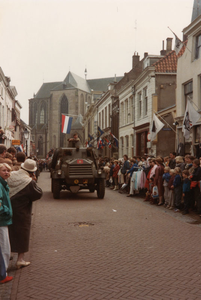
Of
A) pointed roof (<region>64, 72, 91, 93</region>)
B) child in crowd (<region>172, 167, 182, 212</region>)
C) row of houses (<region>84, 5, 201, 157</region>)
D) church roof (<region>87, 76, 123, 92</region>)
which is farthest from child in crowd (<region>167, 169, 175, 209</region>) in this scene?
church roof (<region>87, 76, 123, 92</region>)

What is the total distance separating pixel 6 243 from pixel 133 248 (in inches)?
100

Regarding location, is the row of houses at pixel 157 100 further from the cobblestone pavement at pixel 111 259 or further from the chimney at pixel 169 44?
the cobblestone pavement at pixel 111 259

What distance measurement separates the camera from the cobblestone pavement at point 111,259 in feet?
14.3

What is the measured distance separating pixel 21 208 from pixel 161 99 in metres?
20.1

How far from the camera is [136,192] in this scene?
53.1 feet

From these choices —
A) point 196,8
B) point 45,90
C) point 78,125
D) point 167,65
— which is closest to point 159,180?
point 196,8

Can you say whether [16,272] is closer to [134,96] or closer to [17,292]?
[17,292]

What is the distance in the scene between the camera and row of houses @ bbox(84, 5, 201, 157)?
57.9ft

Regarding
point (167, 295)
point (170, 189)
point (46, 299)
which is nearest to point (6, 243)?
point (46, 299)

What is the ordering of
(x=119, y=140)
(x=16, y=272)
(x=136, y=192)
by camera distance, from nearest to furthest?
(x=16, y=272)
(x=136, y=192)
(x=119, y=140)

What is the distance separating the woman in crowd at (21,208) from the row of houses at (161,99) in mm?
11986

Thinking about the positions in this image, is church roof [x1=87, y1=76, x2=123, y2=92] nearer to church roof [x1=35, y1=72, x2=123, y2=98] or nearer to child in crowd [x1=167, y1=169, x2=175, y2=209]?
church roof [x1=35, y1=72, x2=123, y2=98]

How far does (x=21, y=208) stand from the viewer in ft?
18.1

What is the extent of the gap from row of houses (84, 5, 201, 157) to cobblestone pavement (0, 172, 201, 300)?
8.91 m
